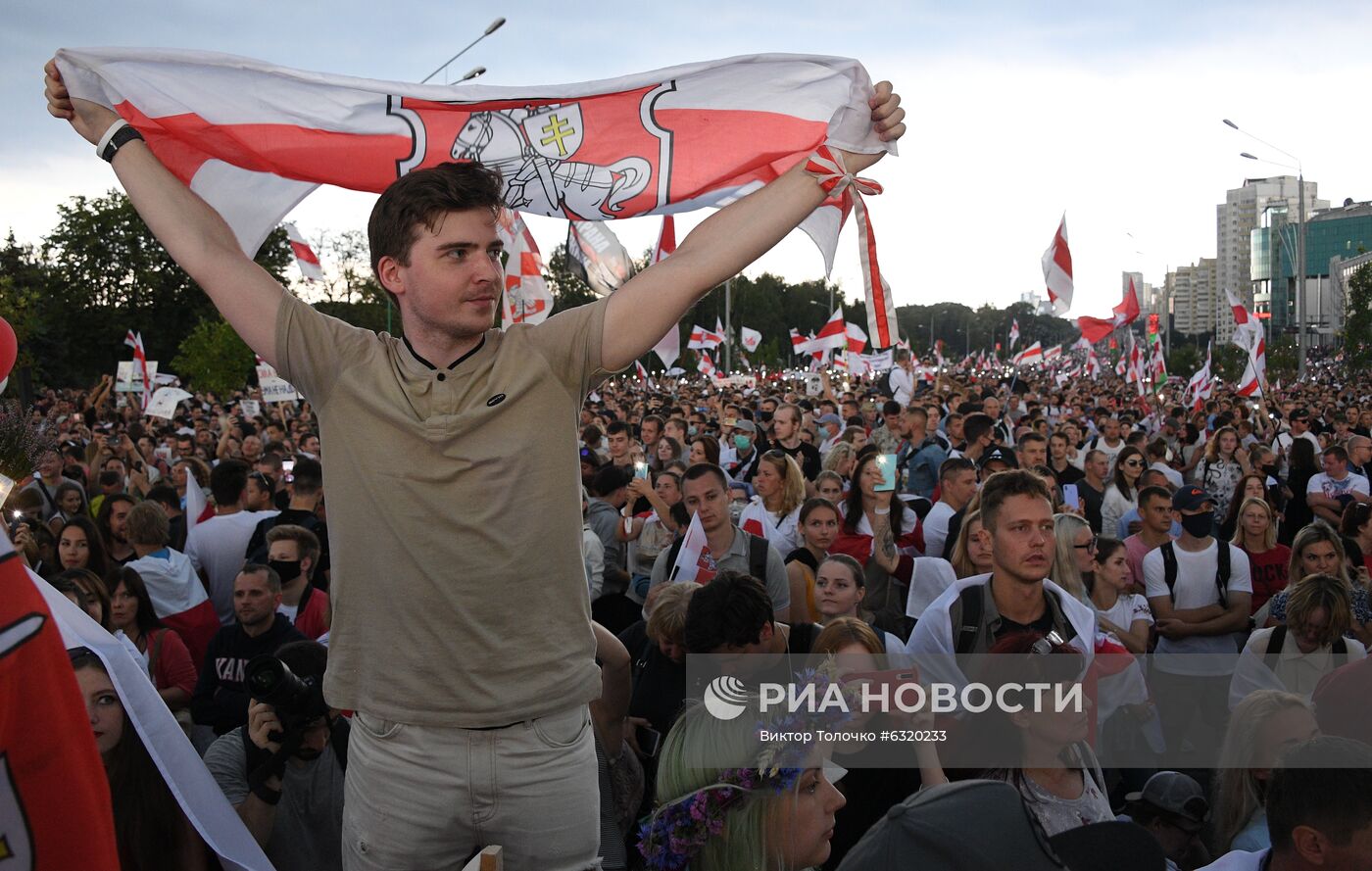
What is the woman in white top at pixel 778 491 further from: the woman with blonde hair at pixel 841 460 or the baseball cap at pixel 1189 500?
the baseball cap at pixel 1189 500

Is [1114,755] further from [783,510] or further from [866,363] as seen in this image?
[866,363]

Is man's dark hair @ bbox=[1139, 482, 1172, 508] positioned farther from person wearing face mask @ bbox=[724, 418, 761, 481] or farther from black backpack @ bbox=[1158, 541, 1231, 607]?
person wearing face mask @ bbox=[724, 418, 761, 481]

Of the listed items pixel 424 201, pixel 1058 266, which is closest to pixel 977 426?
pixel 1058 266

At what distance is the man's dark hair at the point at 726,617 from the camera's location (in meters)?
4.26

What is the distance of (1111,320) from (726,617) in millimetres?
22524

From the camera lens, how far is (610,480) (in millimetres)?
8398

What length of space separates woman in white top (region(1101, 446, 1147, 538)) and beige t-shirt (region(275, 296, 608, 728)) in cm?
818

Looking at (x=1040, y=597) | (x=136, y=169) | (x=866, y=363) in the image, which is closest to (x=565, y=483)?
(x=136, y=169)

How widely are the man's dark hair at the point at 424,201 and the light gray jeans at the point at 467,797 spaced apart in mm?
954

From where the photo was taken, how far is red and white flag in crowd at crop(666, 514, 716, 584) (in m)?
6.18

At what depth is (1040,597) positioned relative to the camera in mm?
4305

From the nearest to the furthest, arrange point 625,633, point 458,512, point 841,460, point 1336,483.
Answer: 1. point 458,512
2. point 625,633
3. point 841,460
4. point 1336,483

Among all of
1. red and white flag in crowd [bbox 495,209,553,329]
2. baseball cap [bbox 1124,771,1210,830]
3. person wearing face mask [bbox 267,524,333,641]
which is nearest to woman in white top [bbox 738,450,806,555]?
person wearing face mask [bbox 267,524,333,641]

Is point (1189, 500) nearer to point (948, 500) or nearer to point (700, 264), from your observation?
point (948, 500)
